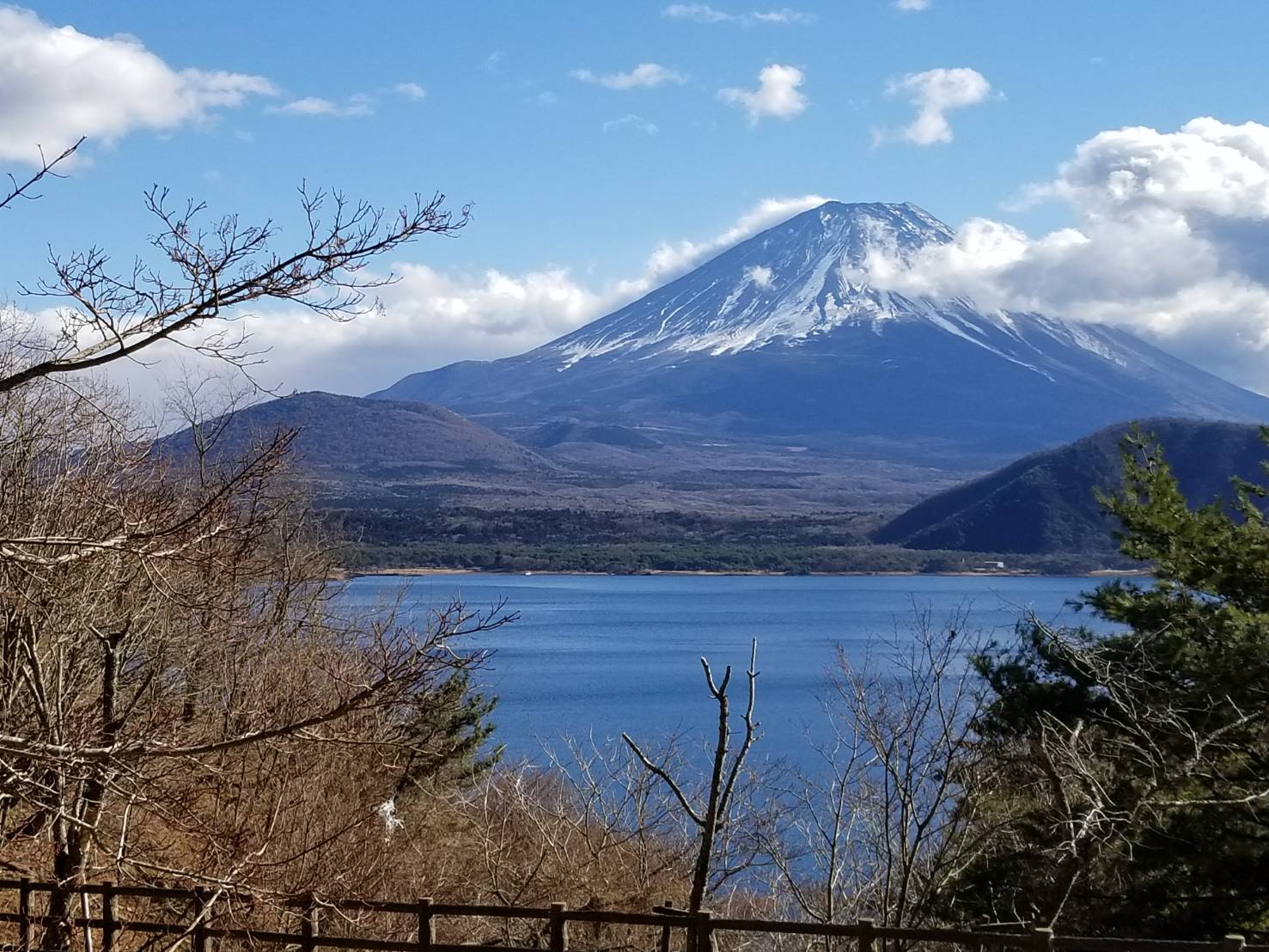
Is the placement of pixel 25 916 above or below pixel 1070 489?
below

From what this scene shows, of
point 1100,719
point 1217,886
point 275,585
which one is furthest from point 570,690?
point 1217,886

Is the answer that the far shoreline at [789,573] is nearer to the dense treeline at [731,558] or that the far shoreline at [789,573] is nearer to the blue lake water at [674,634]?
the dense treeline at [731,558]

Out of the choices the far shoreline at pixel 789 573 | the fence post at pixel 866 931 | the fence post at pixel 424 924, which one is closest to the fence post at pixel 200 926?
the fence post at pixel 424 924

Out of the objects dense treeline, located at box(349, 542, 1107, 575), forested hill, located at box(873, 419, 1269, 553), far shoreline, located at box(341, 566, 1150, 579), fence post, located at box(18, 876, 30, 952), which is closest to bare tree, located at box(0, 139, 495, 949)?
fence post, located at box(18, 876, 30, 952)

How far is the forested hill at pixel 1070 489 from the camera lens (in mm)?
112250

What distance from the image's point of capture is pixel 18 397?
38.7ft

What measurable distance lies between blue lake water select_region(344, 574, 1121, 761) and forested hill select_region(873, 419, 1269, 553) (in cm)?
889

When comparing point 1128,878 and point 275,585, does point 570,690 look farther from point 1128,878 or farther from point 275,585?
point 1128,878

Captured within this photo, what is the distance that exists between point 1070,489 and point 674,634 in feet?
214

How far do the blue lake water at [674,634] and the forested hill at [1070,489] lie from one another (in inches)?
350

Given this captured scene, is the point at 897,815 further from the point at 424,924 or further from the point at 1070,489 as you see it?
the point at 1070,489

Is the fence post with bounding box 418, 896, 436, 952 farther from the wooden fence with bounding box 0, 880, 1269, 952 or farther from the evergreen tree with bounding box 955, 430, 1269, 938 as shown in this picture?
the evergreen tree with bounding box 955, 430, 1269, 938

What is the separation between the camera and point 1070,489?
123m

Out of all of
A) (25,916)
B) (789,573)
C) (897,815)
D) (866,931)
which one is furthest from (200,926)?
(789,573)
